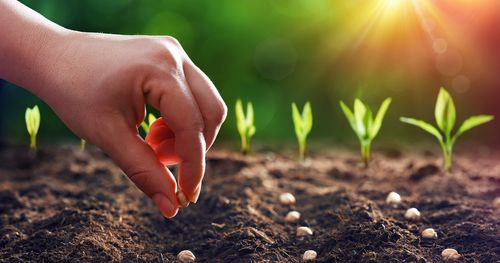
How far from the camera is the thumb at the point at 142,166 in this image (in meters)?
1.34

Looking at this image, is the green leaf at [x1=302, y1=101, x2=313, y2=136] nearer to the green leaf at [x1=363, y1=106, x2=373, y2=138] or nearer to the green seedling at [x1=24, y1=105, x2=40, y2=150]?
the green leaf at [x1=363, y1=106, x2=373, y2=138]

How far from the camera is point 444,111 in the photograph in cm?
246

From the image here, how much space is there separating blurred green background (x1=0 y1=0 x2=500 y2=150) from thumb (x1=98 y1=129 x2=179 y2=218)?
2015 mm

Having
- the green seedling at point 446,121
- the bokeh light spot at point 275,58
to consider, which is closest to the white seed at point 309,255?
the green seedling at point 446,121

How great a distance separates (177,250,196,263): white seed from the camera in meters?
1.72

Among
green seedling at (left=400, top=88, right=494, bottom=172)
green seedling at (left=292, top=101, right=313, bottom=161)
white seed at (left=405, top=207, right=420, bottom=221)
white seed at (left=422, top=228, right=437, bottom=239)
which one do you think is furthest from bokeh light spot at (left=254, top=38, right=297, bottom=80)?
white seed at (left=422, top=228, right=437, bottom=239)

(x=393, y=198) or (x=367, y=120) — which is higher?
(x=367, y=120)

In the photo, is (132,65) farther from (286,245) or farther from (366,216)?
(366,216)

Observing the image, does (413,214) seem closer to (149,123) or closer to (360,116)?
(360,116)

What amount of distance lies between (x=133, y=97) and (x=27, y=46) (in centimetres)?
30

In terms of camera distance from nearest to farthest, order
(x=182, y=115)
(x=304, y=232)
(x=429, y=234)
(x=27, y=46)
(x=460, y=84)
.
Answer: (x=182, y=115), (x=27, y=46), (x=429, y=234), (x=304, y=232), (x=460, y=84)

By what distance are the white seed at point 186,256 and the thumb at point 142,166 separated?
1.11ft

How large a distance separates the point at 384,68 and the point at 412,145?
1.64ft

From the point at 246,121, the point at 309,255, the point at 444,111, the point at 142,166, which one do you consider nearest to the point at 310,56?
the point at 246,121
